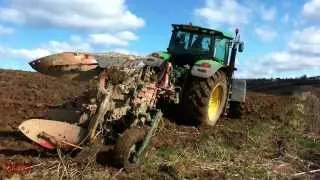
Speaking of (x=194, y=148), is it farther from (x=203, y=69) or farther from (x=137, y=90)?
(x=203, y=69)

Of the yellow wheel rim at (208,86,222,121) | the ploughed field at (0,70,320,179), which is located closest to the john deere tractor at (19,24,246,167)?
the yellow wheel rim at (208,86,222,121)

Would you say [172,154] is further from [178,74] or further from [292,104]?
[292,104]

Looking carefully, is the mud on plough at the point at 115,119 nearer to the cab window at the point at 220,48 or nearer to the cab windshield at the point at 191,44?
the cab windshield at the point at 191,44

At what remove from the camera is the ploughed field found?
8008 millimetres

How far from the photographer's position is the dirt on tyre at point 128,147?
8.24 meters

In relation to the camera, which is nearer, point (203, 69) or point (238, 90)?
Answer: point (203, 69)

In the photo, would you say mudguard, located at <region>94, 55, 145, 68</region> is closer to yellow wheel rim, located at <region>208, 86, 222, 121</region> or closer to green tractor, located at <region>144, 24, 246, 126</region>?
green tractor, located at <region>144, 24, 246, 126</region>

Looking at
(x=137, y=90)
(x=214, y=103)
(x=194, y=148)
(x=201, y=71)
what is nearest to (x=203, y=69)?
(x=201, y=71)

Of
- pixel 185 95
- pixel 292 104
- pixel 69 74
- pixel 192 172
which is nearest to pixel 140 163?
pixel 192 172

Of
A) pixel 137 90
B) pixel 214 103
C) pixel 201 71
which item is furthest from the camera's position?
pixel 214 103

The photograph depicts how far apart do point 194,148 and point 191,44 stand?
3438mm

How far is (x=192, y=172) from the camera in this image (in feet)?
28.8

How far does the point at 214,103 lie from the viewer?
43.4ft

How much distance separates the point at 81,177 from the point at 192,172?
1.85 meters
